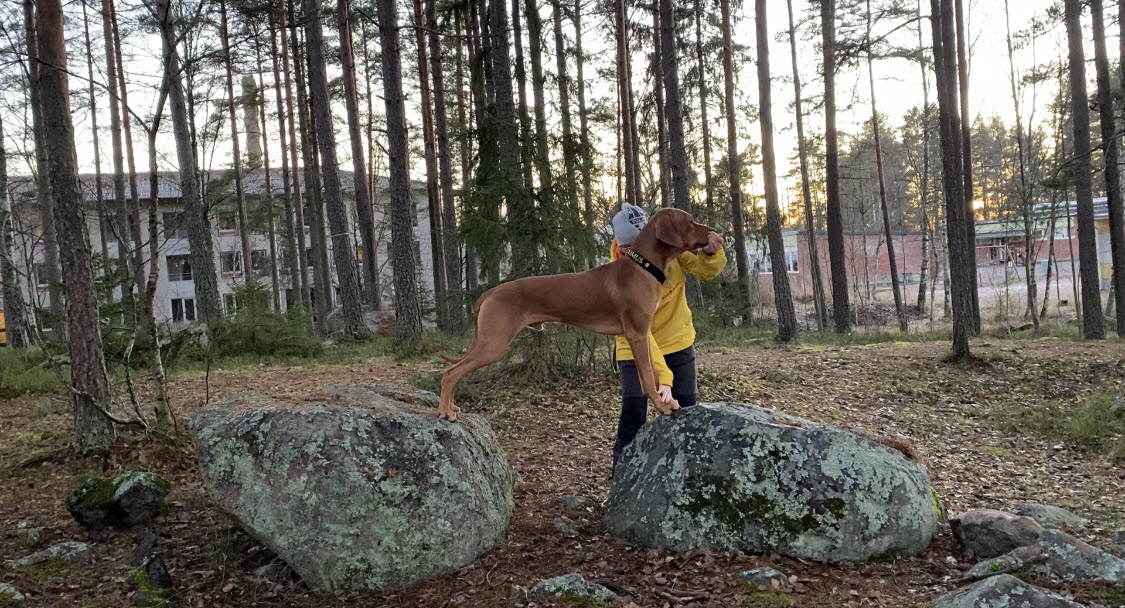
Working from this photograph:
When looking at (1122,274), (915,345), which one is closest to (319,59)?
(915,345)

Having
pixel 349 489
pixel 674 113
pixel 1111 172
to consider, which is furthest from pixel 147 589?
pixel 1111 172

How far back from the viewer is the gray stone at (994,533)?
400 cm

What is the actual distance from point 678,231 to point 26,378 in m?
10.5

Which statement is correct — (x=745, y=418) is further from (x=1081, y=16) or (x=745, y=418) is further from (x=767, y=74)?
(x=1081, y=16)

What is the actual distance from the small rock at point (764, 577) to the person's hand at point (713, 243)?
1908 millimetres

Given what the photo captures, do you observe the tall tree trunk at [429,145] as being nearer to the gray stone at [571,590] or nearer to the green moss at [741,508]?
the green moss at [741,508]

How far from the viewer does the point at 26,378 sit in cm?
993

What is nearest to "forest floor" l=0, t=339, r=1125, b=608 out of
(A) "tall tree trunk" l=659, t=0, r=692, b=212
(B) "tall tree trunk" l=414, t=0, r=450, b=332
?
(A) "tall tree trunk" l=659, t=0, r=692, b=212

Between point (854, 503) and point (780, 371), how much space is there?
7.27 metres

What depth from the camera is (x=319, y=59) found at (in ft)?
51.5

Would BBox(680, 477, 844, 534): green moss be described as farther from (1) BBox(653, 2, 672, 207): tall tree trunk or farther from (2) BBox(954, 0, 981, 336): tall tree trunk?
(2) BBox(954, 0, 981, 336): tall tree trunk

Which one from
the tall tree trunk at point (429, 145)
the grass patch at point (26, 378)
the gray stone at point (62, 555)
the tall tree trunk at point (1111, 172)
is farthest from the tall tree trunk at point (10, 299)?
the tall tree trunk at point (1111, 172)

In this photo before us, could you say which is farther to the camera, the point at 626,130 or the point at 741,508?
the point at 626,130

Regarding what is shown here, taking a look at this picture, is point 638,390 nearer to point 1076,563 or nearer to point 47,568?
point 1076,563
